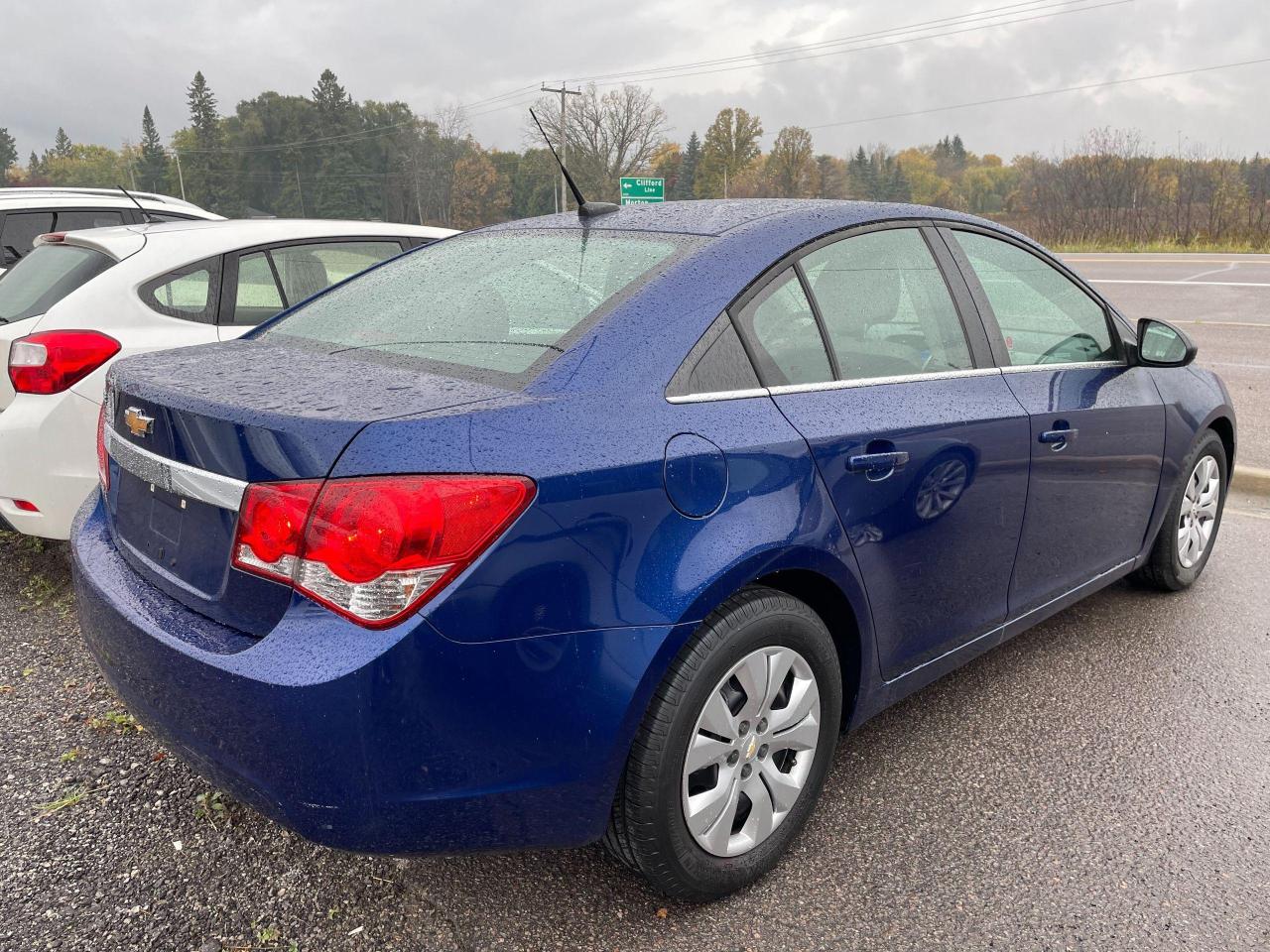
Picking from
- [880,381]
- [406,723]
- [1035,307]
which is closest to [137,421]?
[406,723]

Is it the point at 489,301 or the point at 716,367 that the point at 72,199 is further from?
the point at 716,367

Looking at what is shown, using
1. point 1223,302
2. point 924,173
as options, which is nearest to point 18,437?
point 1223,302

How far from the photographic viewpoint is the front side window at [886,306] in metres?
2.54

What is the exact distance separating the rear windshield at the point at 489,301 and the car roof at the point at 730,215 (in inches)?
3.0

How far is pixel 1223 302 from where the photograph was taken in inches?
622

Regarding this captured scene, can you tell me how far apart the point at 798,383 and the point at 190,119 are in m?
122

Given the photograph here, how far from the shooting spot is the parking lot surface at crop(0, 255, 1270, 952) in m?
2.18

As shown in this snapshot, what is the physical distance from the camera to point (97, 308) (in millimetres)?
3953

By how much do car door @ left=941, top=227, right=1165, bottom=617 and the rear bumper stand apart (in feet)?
5.19

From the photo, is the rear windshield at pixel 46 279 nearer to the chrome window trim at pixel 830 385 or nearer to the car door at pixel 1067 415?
the chrome window trim at pixel 830 385

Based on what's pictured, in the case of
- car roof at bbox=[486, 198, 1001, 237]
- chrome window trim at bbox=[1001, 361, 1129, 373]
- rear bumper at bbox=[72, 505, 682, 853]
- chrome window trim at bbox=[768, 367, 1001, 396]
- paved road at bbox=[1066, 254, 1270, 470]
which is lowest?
paved road at bbox=[1066, 254, 1270, 470]

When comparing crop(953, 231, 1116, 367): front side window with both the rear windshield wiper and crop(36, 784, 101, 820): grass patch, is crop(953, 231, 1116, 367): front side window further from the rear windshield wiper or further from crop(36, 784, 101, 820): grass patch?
crop(36, 784, 101, 820): grass patch

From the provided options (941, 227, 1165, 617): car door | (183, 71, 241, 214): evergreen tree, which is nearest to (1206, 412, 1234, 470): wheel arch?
(941, 227, 1165, 617): car door

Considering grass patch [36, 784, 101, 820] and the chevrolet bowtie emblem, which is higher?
the chevrolet bowtie emblem
